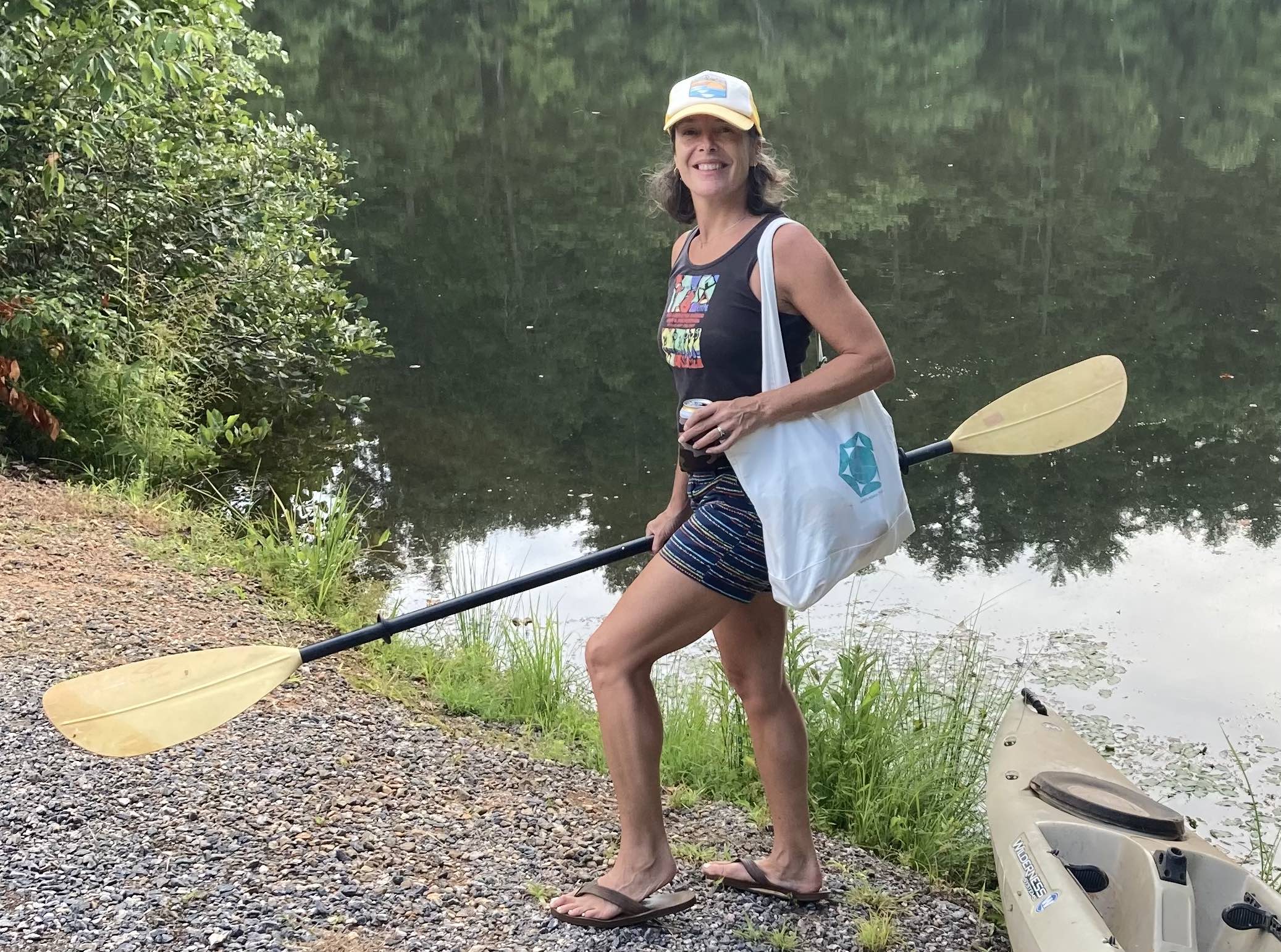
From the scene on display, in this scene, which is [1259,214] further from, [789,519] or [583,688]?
[789,519]

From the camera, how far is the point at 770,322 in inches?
96.7

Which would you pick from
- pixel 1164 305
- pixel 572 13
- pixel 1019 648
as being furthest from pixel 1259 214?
pixel 572 13

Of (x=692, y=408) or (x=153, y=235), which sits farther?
(x=153, y=235)

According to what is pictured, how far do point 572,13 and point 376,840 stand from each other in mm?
30332

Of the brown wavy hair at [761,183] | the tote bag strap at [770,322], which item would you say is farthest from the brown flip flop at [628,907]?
the brown wavy hair at [761,183]

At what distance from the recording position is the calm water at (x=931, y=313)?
6266mm

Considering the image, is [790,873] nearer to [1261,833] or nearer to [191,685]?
[191,685]

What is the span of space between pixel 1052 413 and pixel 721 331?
4.28ft

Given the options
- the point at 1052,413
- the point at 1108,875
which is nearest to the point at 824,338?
the point at 1052,413

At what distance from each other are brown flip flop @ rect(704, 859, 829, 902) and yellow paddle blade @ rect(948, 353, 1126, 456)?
1.18 metres

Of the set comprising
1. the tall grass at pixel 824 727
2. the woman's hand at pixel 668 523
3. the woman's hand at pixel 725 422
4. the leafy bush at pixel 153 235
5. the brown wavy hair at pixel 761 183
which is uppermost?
the leafy bush at pixel 153 235

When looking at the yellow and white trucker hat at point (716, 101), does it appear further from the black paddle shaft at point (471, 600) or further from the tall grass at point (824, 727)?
the tall grass at point (824, 727)

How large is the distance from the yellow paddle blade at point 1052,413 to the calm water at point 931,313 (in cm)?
192

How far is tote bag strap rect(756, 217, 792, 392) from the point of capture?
2436mm
